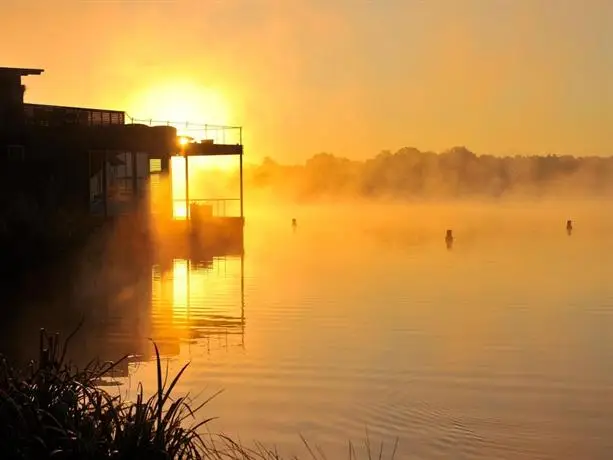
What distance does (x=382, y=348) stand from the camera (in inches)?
647

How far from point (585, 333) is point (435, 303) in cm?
558

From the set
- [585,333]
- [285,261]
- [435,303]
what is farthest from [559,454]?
[285,261]

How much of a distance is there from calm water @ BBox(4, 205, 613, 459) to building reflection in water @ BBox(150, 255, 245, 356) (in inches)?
2.4

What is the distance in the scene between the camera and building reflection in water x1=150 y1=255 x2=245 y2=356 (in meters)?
17.4

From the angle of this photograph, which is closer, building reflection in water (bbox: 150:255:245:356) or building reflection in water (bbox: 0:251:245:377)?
building reflection in water (bbox: 0:251:245:377)

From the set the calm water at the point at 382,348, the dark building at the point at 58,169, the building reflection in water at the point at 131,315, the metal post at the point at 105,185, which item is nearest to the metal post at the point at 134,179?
the dark building at the point at 58,169

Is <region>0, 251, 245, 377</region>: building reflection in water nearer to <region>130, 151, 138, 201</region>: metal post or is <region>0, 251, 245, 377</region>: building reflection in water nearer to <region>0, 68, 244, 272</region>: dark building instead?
<region>0, 68, 244, 272</region>: dark building

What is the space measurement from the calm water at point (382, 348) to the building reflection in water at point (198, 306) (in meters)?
0.06

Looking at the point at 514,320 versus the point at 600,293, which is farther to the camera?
the point at 600,293

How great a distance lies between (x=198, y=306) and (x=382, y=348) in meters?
7.70

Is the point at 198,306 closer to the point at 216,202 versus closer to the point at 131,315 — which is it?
the point at 131,315

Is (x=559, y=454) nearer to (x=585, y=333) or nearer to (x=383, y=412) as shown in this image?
(x=383, y=412)

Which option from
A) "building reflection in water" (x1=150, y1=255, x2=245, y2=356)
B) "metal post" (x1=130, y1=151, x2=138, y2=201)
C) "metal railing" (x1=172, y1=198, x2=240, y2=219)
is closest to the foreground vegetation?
"building reflection in water" (x1=150, y1=255, x2=245, y2=356)

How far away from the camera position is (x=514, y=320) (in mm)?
20266
